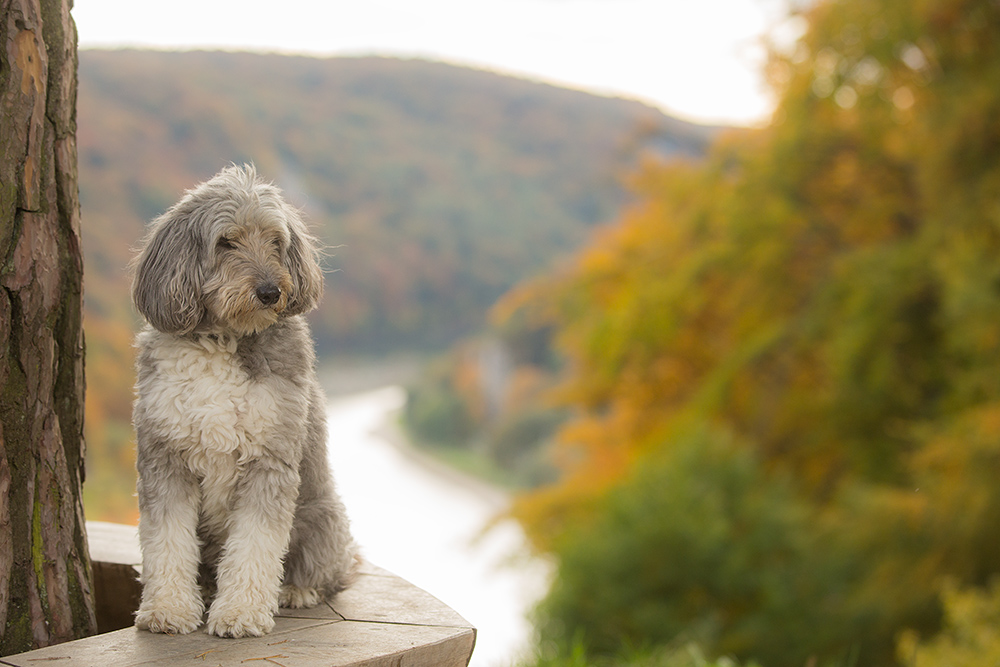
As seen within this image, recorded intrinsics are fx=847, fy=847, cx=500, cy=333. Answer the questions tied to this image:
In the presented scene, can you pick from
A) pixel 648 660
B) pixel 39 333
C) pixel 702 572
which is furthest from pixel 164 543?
pixel 702 572

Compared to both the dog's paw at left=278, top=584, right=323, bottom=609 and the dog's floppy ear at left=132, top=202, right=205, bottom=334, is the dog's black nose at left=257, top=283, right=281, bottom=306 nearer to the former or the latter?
the dog's floppy ear at left=132, top=202, right=205, bottom=334

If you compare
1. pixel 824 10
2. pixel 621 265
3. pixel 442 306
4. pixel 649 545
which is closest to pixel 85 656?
pixel 649 545

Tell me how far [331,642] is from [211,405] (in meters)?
0.73

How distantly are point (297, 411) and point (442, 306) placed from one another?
29.9m

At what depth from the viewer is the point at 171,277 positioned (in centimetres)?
230

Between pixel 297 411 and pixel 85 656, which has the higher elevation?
pixel 297 411

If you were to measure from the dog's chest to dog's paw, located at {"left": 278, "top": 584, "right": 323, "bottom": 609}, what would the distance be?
19.1 inches

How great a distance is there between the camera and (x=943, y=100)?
916 cm

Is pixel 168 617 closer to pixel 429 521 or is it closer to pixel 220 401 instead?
pixel 220 401

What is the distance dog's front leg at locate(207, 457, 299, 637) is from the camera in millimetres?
2320

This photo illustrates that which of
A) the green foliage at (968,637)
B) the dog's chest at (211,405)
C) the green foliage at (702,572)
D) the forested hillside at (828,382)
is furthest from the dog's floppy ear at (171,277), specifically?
the green foliage at (702,572)

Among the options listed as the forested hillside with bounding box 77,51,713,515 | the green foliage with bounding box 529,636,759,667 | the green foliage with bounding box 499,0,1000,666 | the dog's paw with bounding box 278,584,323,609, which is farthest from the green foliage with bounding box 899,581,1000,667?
the forested hillside with bounding box 77,51,713,515

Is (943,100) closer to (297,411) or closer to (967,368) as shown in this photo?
(967,368)

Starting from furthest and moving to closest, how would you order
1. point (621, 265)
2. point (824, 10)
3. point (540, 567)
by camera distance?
1. point (621, 265)
2. point (540, 567)
3. point (824, 10)
